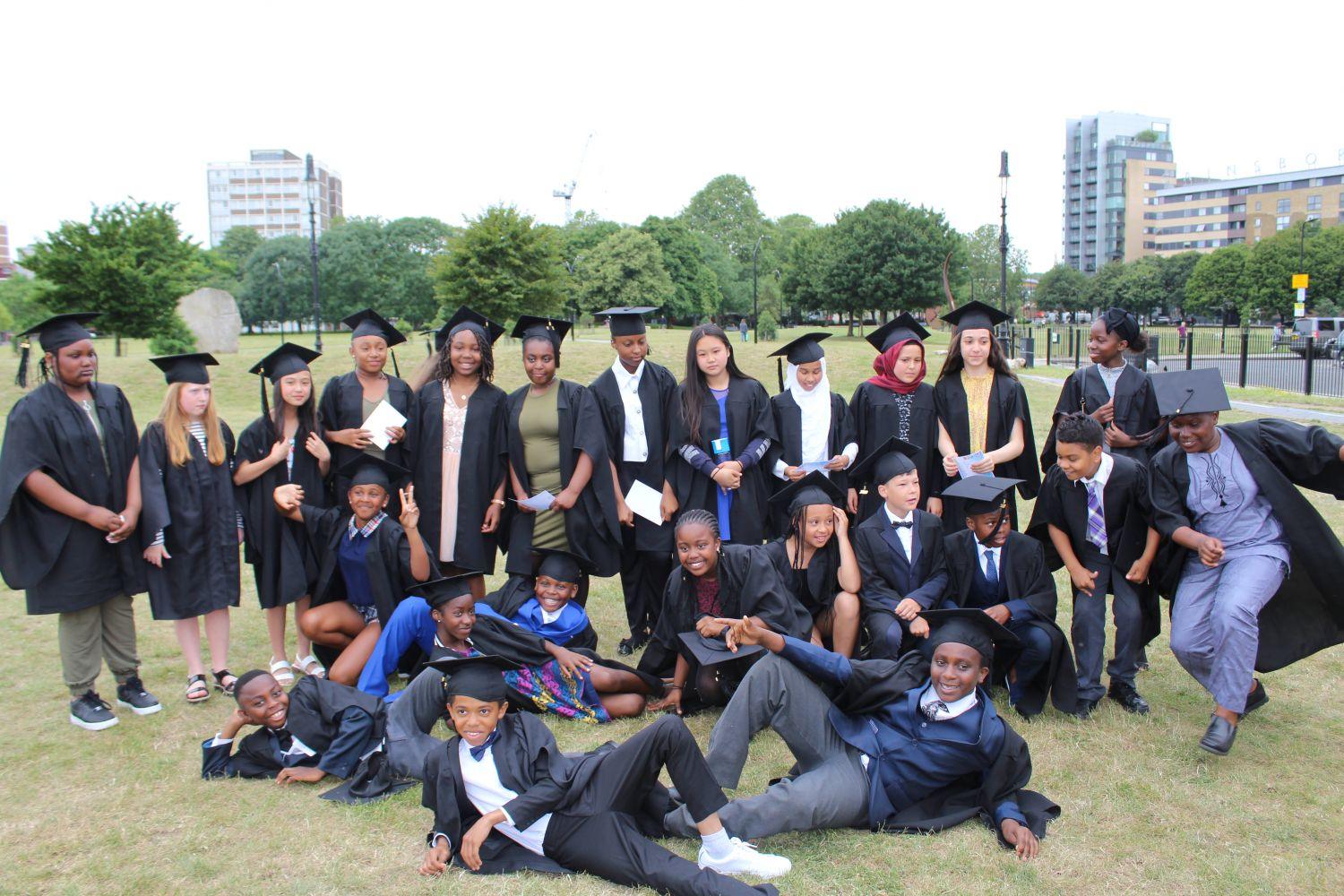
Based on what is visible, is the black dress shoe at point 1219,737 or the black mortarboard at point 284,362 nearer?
the black dress shoe at point 1219,737

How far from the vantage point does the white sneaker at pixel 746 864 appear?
3.37m

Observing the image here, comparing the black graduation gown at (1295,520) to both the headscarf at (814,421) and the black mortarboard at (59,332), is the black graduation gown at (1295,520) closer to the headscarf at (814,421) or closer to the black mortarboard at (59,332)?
the headscarf at (814,421)

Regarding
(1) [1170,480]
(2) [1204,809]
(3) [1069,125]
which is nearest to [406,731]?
(2) [1204,809]

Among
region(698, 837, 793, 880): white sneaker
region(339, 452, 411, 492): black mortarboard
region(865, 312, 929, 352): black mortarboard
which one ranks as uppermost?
region(865, 312, 929, 352): black mortarboard

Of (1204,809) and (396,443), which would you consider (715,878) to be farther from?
(396,443)

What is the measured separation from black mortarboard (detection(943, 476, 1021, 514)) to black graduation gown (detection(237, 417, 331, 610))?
3.91 metres

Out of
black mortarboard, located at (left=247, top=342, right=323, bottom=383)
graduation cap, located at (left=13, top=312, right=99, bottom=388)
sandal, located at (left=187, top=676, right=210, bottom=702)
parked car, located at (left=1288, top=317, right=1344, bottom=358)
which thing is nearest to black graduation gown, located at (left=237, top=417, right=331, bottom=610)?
black mortarboard, located at (left=247, top=342, right=323, bottom=383)

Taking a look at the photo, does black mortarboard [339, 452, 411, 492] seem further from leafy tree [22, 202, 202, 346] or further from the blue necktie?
leafy tree [22, 202, 202, 346]

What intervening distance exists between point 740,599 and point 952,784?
137 cm

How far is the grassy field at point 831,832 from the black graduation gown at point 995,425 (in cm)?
141

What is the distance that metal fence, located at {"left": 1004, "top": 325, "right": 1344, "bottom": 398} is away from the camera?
69.4ft

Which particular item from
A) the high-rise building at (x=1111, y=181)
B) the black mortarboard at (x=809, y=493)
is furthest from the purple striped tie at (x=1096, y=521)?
the high-rise building at (x=1111, y=181)

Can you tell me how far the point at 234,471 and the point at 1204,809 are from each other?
5.35m

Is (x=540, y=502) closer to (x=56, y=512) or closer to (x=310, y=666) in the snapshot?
(x=310, y=666)
